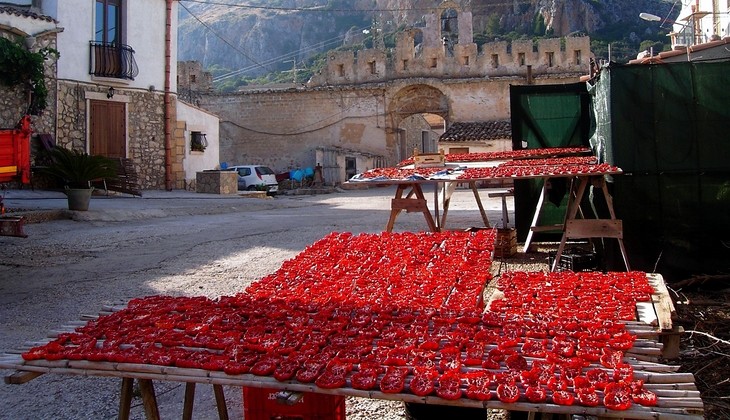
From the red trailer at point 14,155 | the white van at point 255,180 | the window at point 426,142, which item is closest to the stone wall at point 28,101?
the red trailer at point 14,155

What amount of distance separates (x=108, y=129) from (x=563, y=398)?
1917 centimetres

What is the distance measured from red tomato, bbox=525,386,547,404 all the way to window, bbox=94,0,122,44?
1947cm

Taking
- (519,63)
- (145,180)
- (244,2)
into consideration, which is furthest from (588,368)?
(244,2)

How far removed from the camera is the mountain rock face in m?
56.6

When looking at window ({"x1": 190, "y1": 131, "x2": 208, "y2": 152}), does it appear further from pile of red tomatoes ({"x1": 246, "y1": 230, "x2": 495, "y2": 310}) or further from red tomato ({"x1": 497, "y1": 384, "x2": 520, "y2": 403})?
red tomato ({"x1": 497, "y1": 384, "x2": 520, "y2": 403})

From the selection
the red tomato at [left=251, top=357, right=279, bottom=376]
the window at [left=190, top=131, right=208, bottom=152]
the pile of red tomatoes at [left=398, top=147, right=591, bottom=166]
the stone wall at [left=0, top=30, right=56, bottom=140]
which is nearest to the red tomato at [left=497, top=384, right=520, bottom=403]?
the red tomato at [left=251, top=357, right=279, bottom=376]

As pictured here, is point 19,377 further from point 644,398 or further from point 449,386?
point 644,398

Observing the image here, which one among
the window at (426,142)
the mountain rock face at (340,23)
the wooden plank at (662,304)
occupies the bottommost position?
the wooden plank at (662,304)

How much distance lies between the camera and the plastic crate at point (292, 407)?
322 cm

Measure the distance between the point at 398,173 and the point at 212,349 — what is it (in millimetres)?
4957

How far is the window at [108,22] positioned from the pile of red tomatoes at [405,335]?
17.1 m

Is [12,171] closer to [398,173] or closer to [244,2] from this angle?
[398,173]

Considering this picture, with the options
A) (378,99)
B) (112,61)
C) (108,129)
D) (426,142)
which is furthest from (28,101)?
(426,142)

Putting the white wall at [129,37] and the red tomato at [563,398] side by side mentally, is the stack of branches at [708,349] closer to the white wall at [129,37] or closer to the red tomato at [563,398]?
the red tomato at [563,398]
